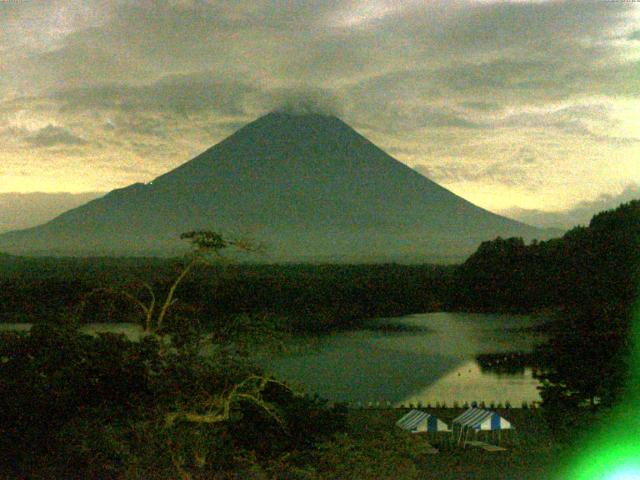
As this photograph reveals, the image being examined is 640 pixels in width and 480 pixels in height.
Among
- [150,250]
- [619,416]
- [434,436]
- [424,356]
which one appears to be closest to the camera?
[619,416]

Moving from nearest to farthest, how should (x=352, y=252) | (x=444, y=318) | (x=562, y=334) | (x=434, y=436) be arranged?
(x=562, y=334), (x=434, y=436), (x=444, y=318), (x=352, y=252)

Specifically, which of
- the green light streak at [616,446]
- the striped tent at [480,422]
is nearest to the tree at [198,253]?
the green light streak at [616,446]

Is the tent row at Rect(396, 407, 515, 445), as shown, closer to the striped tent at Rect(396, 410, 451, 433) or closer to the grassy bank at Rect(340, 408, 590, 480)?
the striped tent at Rect(396, 410, 451, 433)

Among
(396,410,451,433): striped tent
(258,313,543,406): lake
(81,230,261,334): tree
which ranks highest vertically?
(81,230,261,334): tree

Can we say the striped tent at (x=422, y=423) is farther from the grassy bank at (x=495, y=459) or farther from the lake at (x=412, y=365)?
the lake at (x=412, y=365)

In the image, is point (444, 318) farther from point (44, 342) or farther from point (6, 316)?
point (44, 342)

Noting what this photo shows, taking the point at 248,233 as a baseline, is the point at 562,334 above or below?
below

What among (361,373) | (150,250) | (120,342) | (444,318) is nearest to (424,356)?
(361,373)

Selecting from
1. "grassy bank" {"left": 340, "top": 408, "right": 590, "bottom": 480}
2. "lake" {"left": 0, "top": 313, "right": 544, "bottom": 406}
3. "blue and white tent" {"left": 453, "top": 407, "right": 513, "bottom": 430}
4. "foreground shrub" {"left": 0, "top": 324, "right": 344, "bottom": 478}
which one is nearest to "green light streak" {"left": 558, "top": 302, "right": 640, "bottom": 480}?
"grassy bank" {"left": 340, "top": 408, "right": 590, "bottom": 480}
